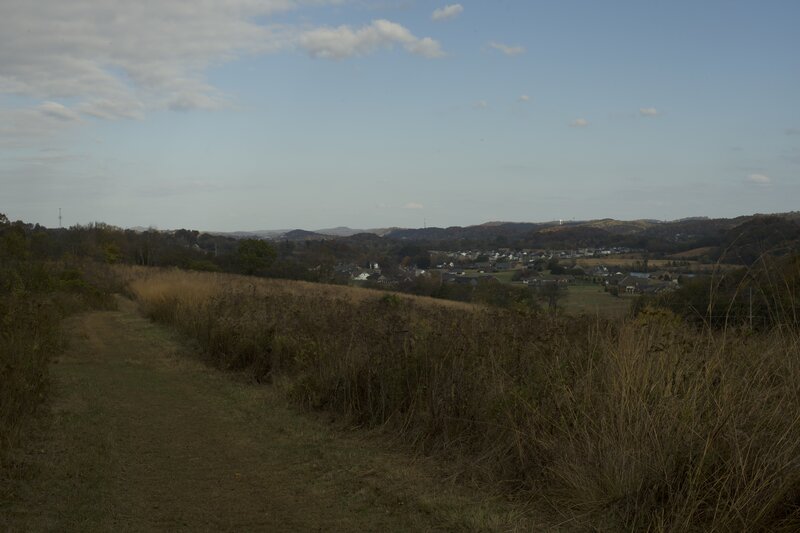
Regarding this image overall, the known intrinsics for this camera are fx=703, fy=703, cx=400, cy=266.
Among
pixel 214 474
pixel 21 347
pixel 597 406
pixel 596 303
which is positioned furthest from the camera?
pixel 21 347

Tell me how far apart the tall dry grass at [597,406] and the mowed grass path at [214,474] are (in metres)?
0.46

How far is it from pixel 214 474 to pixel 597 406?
12.1 feet

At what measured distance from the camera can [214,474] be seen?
6844 mm

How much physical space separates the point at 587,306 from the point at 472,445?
9.09 feet

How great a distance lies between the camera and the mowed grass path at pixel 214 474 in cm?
557

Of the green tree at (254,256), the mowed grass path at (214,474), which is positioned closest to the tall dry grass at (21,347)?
the mowed grass path at (214,474)

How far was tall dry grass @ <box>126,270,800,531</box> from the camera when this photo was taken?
4.72m

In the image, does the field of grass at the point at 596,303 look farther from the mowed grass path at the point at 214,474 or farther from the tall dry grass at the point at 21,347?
the tall dry grass at the point at 21,347

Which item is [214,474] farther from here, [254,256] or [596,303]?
[254,256]

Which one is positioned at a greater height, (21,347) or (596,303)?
(596,303)

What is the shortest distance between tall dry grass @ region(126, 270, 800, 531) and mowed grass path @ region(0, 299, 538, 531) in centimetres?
46

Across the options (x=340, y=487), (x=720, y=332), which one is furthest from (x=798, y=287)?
(x=340, y=487)

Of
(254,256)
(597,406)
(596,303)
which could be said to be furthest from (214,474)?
(254,256)

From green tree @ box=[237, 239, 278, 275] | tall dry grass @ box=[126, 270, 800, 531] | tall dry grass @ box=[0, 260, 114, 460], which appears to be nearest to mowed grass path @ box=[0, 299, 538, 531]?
tall dry grass @ box=[0, 260, 114, 460]
